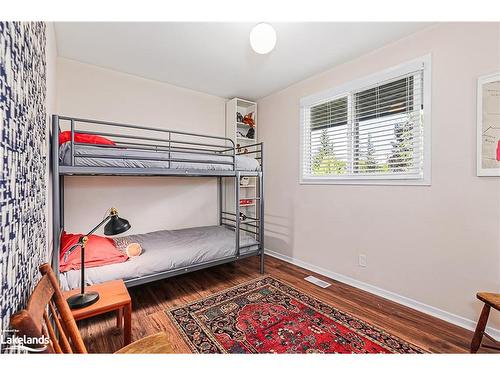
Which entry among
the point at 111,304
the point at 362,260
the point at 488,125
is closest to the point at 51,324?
the point at 111,304

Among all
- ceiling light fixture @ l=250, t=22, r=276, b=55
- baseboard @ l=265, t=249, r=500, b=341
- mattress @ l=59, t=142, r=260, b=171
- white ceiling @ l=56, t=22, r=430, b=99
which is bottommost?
baseboard @ l=265, t=249, r=500, b=341

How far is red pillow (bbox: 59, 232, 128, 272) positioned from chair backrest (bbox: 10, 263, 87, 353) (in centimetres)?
103

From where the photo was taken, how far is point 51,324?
2.74ft

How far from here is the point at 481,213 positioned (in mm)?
1685

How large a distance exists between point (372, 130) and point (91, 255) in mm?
2869

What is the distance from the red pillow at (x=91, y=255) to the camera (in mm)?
1784

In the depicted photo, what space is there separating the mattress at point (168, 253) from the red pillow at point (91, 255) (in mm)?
43

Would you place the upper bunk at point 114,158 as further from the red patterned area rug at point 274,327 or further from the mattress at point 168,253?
the red patterned area rug at point 274,327

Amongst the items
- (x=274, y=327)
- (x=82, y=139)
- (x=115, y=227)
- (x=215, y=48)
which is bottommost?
(x=274, y=327)

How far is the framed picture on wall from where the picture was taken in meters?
1.60

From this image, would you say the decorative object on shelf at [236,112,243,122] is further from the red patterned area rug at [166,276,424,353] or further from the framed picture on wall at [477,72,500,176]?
the framed picture on wall at [477,72,500,176]

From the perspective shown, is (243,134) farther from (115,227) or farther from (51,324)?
(51,324)

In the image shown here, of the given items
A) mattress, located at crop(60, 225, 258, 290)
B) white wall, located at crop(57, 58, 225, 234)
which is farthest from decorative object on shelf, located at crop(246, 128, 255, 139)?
mattress, located at crop(60, 225, 258, 290)

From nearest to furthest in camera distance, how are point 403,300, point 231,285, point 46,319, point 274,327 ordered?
1. point 46,319
2. point 274,327
3. point 403,300
4. point 231,285
